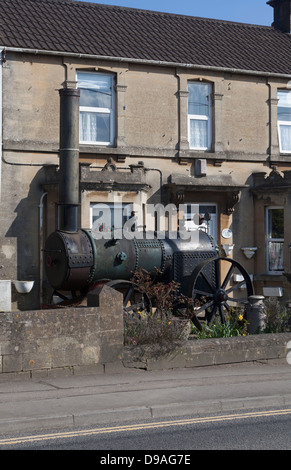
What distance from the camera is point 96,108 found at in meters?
19.3

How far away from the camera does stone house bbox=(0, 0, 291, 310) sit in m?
18.2

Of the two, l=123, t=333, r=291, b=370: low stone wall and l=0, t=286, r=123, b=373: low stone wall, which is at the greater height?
l=0, t=286, r=123, b=373: low stone wall

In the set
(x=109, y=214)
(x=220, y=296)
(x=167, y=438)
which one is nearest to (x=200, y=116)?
(x=109, y=214)

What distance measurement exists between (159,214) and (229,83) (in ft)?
15.3

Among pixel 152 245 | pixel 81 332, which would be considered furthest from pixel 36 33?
pixel 81 332

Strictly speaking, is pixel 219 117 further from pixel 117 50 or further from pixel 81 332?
pixel 81 332

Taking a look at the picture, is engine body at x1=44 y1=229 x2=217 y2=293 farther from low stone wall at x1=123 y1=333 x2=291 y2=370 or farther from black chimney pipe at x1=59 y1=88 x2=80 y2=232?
low stone wall at x1=123 y1=333 x2=291 y2=370

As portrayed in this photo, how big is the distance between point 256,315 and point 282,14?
15.2 m

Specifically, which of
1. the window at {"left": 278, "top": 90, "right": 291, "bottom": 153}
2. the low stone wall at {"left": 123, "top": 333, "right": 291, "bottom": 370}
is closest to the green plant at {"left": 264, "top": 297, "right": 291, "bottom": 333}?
the low stone wall at {"left": 123, "top": 333, "right": 291, "bottom": 370}

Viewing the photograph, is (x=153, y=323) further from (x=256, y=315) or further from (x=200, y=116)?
(x=200, y=116)

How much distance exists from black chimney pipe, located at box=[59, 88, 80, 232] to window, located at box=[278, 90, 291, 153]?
8.20 m

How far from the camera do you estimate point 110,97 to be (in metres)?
19.4

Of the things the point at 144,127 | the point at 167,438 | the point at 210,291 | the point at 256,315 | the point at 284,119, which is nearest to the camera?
the point at 167,438

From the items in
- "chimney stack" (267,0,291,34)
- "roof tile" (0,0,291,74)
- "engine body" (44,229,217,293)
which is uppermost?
"chimney stack" (267,0,291,34)
